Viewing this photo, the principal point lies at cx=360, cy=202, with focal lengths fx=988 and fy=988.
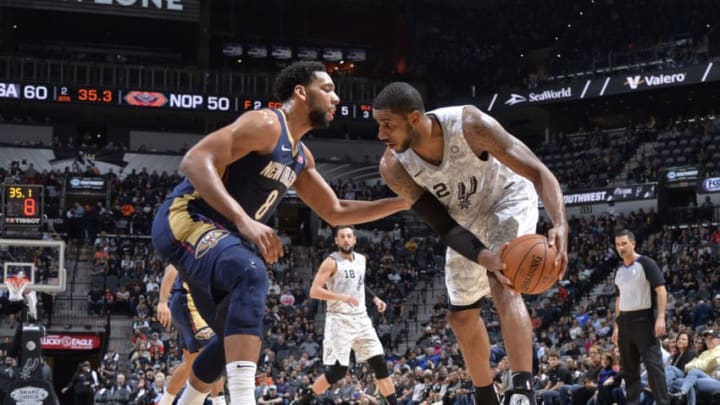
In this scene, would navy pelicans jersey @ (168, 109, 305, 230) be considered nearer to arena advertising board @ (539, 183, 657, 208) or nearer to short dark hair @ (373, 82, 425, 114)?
short dark hair @ (373, 82, 425, 114)

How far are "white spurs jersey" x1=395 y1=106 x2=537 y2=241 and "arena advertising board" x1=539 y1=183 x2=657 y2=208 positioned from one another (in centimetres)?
2468

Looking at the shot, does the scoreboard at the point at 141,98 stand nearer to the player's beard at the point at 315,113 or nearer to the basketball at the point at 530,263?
the player's beard at the point at 315,113

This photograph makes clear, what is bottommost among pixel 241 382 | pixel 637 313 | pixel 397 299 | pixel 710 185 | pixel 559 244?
pixel 397 299

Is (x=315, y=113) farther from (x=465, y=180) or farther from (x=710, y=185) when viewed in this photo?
(x=710, y=185)

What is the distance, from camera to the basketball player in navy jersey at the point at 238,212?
4730 millimetres

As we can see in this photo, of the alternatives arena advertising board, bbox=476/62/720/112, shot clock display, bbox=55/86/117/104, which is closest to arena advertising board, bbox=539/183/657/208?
arena advertising board, bbox=476/62/720/112

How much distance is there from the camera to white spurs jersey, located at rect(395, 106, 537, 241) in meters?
5.24

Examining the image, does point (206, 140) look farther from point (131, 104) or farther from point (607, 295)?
point (131, 104)

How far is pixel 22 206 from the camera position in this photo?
18969mm

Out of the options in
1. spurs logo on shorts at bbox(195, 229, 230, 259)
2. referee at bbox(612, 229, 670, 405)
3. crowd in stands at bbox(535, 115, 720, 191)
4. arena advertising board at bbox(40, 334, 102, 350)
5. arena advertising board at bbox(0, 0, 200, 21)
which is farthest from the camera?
arena advertising board at bbox(0, 0, 200, 21)

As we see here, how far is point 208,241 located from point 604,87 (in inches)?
1155

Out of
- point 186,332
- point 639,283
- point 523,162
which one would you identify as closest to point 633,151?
point 639,283

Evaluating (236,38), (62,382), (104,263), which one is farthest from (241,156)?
(236,38)

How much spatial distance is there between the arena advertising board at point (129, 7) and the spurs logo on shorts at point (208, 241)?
102 feet
